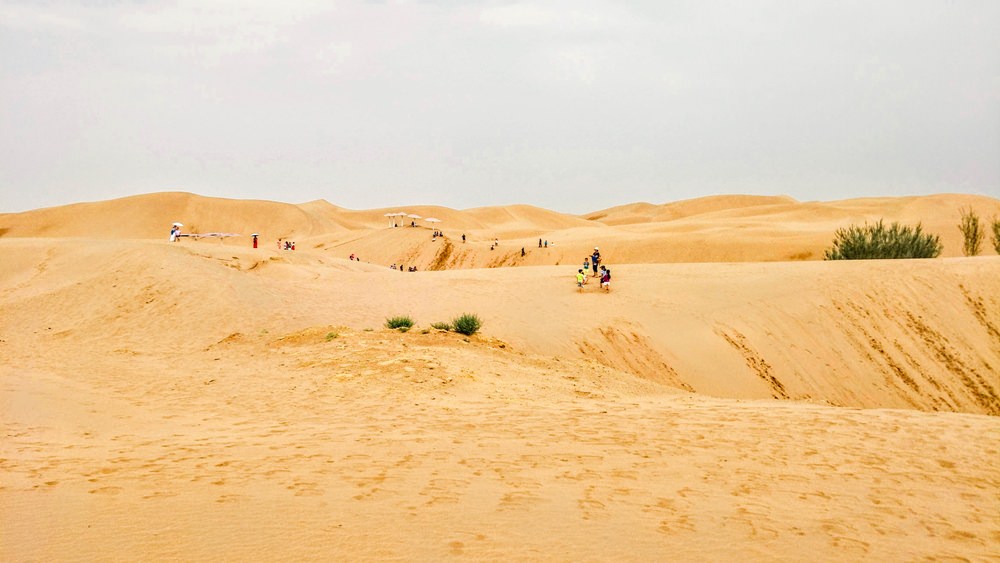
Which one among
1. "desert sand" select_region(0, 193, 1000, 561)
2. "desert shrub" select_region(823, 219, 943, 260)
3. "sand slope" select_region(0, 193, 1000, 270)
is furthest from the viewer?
"sand slope" select_region(0, 193, 1000, 270)

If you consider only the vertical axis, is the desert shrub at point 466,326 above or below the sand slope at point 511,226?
below

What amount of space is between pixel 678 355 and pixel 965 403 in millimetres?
6983

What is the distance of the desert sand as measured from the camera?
4.89 m

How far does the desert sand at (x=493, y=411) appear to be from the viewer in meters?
4.89

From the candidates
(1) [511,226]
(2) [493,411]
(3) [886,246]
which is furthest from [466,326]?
(1) [511,226]

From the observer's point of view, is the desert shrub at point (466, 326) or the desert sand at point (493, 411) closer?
the desert sand at point (493, 411)

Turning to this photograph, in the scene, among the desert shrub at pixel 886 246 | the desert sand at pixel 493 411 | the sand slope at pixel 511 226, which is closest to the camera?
Result: the desert sand at pixel 493 411

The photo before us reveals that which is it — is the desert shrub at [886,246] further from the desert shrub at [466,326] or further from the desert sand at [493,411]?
the desert shrub at [466,326]

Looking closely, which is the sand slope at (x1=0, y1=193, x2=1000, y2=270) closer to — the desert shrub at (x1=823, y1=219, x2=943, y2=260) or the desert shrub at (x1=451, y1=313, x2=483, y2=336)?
the desert shrub at (x1=823, y1=219, x2=943, y2=260)

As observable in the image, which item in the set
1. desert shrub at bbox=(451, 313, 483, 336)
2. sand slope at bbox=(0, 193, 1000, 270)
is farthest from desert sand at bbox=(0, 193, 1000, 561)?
sand slope at bbox=(0, 193, 1000, 270)

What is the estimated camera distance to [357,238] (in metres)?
59.1

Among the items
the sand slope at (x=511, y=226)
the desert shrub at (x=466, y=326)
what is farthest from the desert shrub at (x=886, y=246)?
the desert shrub at (x=466, y=326)

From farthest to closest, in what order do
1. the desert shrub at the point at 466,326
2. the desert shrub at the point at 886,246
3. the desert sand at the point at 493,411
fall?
the desert shrub at the point at 886,246 < the desert shrub at the point at 466,326 < the desert sand at the point at 493,411

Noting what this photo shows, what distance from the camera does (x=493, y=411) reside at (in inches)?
373
